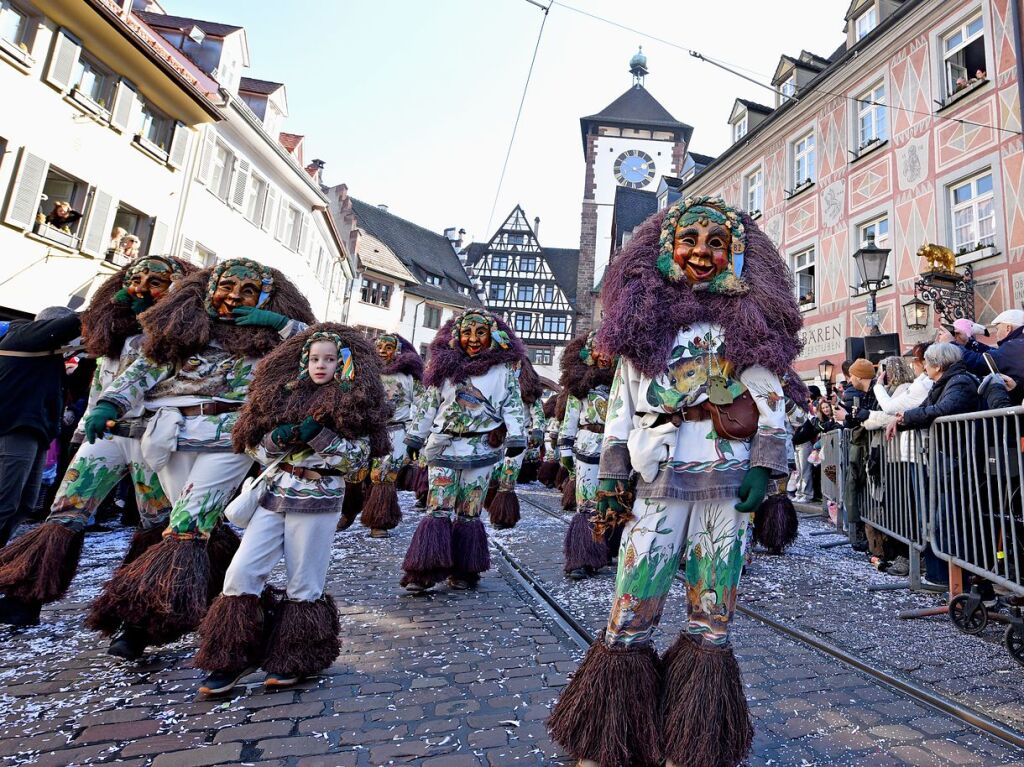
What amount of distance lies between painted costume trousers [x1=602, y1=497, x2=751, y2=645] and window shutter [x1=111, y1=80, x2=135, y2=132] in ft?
50.2

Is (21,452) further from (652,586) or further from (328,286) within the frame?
(328,286)

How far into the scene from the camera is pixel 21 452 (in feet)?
12.9

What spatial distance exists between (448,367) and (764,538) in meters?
3.72

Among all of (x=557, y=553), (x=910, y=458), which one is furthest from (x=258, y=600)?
(x=910, y=458)

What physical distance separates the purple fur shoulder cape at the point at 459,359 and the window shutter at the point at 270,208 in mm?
16126

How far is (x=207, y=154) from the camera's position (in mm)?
15844

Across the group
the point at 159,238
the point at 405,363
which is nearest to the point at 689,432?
the point at 405,363

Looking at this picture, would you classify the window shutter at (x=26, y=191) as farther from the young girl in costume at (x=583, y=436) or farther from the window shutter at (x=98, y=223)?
the young girl in costume at (x=583, y=436)

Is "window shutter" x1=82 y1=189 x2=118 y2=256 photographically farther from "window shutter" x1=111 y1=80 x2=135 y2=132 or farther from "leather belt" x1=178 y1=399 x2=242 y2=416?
"leather belt" x1=178 y1=399 x2=242 y2=416

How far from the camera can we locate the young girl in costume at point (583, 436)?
4.97m

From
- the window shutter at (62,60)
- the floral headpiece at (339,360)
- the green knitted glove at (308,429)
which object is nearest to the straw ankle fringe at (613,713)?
the green knitted glove at (308,429)

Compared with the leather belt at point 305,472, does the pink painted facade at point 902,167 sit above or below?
above

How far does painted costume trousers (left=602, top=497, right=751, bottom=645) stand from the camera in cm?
217

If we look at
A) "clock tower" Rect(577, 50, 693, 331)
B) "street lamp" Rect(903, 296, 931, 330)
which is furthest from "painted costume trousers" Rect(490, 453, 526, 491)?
"clock tower" Rect(577, 50, 693, 331)
